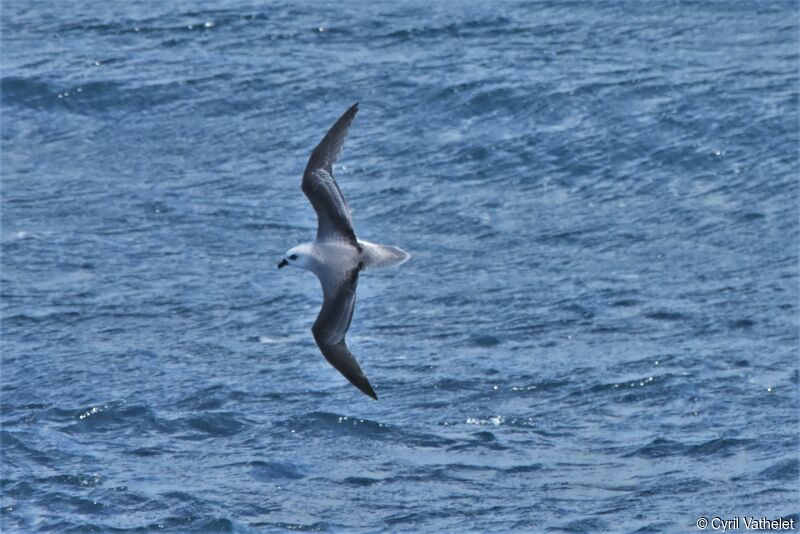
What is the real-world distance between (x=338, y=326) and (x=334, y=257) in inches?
19.1

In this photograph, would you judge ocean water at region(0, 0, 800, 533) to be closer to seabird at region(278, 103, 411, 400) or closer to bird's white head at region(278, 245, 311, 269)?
seabird at region(278, 103, 411, 400)

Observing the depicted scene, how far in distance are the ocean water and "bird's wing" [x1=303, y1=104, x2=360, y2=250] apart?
7.42 feet

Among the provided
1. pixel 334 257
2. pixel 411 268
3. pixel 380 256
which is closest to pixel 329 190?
pixel 334 257

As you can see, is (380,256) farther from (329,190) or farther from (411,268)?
(411,268)

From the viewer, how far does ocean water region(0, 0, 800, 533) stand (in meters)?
12.0

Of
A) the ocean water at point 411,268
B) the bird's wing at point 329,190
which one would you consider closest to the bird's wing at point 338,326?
the bird's wing at point 329,190

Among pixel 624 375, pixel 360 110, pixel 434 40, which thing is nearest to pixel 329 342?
pixel 624 375

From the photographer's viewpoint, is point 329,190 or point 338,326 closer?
point 338,326

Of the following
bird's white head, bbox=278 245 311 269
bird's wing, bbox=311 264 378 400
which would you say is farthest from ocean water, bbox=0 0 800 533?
bird's white head, bbox=278 245 311 269

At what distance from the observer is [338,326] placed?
403 inches

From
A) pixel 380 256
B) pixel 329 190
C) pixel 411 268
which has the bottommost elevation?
pixel 411 268

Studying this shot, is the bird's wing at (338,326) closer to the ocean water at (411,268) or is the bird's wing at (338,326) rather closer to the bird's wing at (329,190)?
the bird's wing at (329,190)

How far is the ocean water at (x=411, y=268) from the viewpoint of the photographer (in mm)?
11977

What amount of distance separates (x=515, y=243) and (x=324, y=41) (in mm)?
5496
